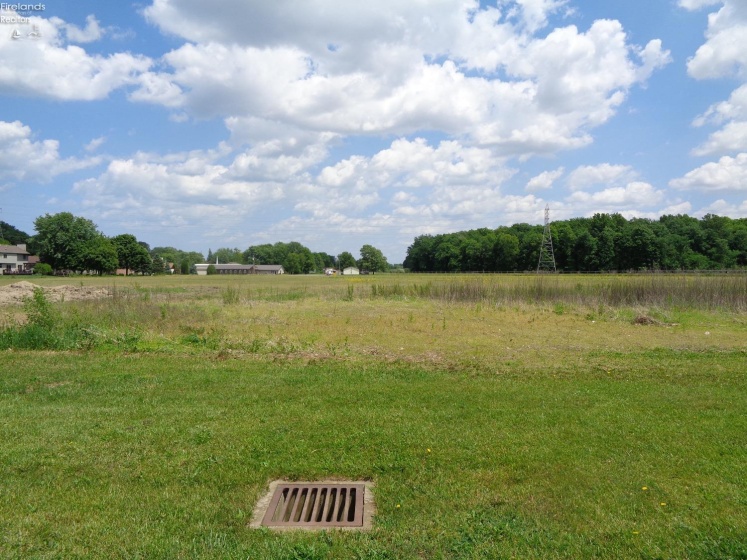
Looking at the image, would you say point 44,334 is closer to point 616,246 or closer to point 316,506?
point 316,506

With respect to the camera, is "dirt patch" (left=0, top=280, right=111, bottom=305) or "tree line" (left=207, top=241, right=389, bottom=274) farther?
"tree line" (left=207, top=241, right=389, bottom=274)

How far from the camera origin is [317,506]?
378cm

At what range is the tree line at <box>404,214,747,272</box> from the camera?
8425 centimetres

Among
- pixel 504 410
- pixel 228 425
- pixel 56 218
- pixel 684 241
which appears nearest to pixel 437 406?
pixel 504 410

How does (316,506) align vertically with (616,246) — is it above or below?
below

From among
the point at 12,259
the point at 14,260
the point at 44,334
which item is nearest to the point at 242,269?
the point at 14,260

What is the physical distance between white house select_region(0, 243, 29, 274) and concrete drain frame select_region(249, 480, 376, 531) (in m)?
133

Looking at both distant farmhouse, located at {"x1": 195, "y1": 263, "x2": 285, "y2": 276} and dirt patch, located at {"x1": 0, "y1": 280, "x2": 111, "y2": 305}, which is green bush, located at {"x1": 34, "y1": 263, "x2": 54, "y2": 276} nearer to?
distant farmhouse, located at {"x1": 195, "y1": 263, "x2": 285, "y2": 276}

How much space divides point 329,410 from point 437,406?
4.60 feet

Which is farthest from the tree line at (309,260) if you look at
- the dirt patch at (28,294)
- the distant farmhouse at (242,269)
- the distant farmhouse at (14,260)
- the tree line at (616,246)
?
the dirt patch at (28,294)

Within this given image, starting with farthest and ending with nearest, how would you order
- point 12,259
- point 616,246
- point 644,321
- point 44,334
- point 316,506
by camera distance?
point 12,259 < point 616,246 < point 644,321 < point 44,334 < point 316,506

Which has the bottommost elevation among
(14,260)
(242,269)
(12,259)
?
(242,269)

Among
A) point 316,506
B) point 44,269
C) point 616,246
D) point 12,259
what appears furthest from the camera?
point 12,259

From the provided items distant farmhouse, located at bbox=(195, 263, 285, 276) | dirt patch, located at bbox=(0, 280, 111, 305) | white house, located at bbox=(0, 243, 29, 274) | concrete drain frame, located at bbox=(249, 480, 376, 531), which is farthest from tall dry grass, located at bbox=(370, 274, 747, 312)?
distant farmhouse, located at bbox=(195, 263, 285, 276)
